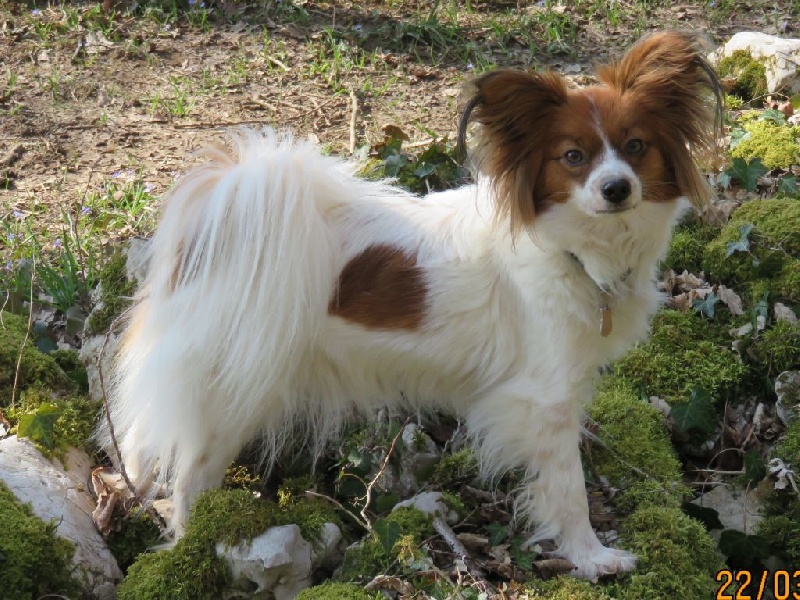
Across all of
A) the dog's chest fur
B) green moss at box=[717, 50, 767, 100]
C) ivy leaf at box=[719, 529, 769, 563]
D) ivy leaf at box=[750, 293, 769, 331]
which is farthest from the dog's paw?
green moss at box=[717, 50, 767, 100]

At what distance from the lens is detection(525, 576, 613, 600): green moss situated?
121 inches

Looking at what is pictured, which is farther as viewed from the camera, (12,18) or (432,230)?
(12,18)

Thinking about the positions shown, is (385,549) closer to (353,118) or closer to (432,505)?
(432,505)

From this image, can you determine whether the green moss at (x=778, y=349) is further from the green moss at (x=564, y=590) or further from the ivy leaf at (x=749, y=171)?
the green moss at (x=564, y=590)

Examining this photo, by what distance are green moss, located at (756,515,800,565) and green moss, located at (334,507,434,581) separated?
1348mm

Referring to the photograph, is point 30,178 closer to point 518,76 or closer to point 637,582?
point 518,76

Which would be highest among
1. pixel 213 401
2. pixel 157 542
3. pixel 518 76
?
pixel 518 76

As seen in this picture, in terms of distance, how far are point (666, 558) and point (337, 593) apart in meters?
1.19

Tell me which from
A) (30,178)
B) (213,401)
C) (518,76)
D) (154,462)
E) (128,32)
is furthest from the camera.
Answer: (128,32)

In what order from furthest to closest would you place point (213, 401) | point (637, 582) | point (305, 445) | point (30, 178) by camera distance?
1. point (30, 178)
2. point (305, 445)
3. point (213, 401)
4. point (637, 582)

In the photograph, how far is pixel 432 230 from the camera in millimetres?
3365

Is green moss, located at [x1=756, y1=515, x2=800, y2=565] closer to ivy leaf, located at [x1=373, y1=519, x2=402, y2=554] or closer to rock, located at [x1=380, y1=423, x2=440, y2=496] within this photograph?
rock, located at [x1=380, y1=423, x2=440, y2=496]

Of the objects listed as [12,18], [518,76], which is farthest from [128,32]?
[518,76]

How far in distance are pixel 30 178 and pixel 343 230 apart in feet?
9.69
